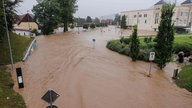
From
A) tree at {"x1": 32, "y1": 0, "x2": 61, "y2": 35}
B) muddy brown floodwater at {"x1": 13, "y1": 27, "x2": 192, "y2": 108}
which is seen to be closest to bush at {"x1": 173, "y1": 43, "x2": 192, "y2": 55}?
muddy brown floodwater at {"x1": 13, "y1": 27, "x2": 192, "y2": 108}

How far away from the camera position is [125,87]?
511 inches

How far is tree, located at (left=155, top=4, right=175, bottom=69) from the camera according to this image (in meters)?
16.5

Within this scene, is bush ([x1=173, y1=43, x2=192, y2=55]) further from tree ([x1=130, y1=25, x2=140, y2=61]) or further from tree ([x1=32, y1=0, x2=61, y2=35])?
tree ([x1=32, y1=0, x2=61, y2=35])

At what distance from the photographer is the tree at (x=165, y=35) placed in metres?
16.5

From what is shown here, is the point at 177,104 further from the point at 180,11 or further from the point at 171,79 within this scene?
the point at 180,11

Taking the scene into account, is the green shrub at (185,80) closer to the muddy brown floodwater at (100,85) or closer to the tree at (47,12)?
the muddy brown floodwater at (100,85)

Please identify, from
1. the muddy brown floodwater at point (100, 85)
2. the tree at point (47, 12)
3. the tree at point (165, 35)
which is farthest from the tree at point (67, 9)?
the tree at point (165, 35)

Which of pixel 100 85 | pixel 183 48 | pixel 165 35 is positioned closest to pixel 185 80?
pixel 165 35

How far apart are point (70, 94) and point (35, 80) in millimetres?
3941

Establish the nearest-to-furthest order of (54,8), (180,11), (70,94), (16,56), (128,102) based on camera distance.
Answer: (128,102)
(70,94)
(16,56)
(54,8)
(180,11)

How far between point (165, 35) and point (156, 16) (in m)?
55.0

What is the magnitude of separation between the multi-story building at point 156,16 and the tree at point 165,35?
39.3 m

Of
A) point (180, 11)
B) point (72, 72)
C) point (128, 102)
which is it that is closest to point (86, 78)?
point (72, 72)

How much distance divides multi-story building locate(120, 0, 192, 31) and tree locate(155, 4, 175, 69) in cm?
3928
